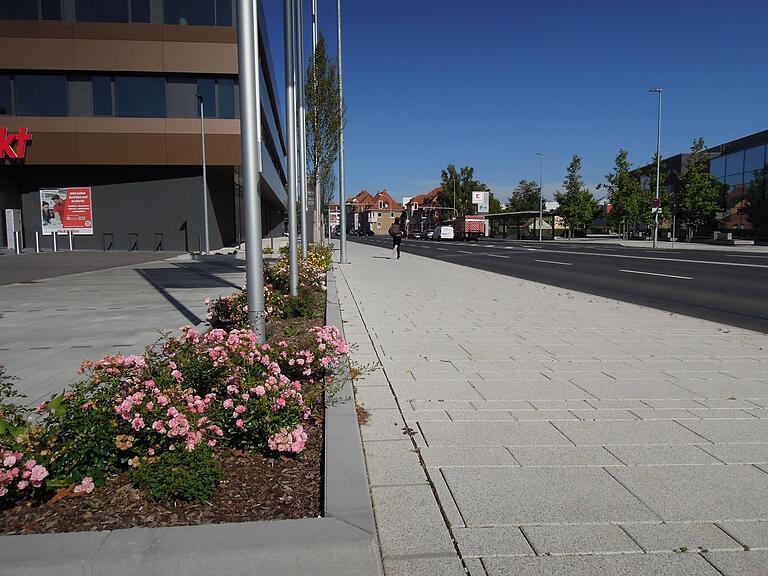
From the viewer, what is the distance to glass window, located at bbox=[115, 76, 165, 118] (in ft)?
98.9

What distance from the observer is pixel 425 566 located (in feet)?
8.14

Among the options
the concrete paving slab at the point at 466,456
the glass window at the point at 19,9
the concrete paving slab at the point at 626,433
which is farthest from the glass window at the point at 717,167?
the concrete paving slab at the point at 466,456

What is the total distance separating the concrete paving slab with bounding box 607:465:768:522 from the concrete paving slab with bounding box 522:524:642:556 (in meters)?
0.34

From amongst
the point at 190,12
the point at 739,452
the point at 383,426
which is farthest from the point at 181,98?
the point at 739,452

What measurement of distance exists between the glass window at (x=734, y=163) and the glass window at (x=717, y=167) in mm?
701

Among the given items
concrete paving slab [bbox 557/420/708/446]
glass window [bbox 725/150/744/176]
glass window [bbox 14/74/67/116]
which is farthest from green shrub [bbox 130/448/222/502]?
glass window [bbox 725/150/744/176]

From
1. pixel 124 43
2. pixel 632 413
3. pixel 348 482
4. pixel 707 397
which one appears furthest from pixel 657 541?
pixel 124 43

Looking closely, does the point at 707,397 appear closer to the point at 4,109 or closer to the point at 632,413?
the point at 632,413

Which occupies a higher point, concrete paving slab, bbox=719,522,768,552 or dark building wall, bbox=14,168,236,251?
dark building wall, bbox=14,168,236,251

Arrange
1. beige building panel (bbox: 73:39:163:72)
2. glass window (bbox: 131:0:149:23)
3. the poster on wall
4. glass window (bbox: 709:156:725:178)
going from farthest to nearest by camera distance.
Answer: glass window (bbox: 709:156:725:178), the poster on wall, glass window (bbox: 131:0:149:23), beige building panel (bbox: 73:39:163:72)

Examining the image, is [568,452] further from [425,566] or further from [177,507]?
[177,507]

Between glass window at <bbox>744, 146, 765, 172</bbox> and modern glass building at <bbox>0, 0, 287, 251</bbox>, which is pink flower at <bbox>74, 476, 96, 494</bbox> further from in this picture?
glass window at <bbox>744, 146, 765, 172</bbox>

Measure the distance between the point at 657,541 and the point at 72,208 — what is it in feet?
114

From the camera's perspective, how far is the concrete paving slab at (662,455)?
3.54m
